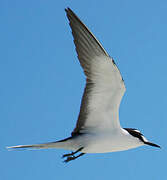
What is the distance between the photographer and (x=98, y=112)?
969 cm

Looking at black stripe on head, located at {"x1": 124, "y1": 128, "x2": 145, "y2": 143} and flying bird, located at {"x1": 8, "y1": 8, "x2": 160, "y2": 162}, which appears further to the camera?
black stripe on head, located at {"x1": 124, "y1": 128, "x2": 145, "y2": 143}

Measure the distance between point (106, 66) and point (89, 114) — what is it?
4.43ft

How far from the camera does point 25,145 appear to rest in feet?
30.3

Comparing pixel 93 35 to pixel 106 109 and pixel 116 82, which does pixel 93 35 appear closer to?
pixel 116 82

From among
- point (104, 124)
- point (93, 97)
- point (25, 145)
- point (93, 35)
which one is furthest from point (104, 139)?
point (93, 35)

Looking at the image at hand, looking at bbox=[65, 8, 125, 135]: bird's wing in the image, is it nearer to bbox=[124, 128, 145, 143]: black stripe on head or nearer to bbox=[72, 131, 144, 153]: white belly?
bbox=[72, 131, 144, 153]: white belly

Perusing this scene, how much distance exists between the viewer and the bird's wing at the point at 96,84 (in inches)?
328

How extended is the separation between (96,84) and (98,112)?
0.79m

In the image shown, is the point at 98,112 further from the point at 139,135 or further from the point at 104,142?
the point at 139,135

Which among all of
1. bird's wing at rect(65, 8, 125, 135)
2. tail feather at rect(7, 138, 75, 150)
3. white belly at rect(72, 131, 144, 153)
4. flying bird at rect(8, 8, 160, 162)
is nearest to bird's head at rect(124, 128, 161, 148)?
flying bird at rect(8, 8, 160, 162)

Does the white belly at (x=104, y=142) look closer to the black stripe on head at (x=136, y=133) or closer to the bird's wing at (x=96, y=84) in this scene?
the bird's wing at (x=96, y=84)

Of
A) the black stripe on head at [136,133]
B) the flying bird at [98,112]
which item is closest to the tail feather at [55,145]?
the flying bird at [98,112]

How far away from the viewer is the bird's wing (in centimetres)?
833

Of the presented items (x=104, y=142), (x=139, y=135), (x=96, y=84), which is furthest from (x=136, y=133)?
(x=96, y=84)
